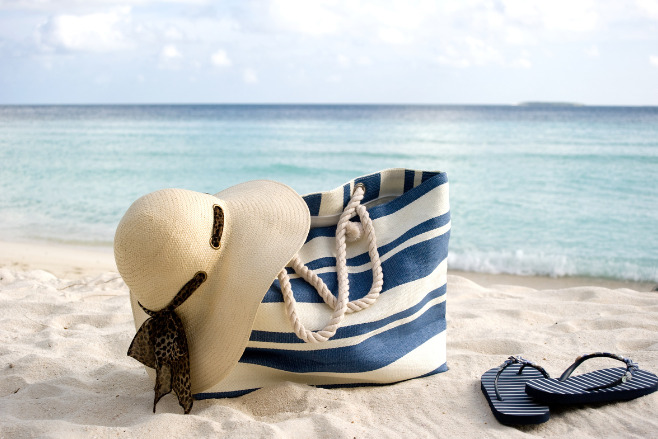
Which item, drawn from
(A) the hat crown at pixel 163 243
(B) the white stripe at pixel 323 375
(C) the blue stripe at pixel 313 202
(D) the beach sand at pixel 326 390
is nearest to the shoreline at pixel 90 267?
(D) the beach sand at pixel 326 390

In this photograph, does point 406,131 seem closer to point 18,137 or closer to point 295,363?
point 18,137

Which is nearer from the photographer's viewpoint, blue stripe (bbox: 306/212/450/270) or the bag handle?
the bag handle

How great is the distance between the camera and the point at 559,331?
262 centimetres

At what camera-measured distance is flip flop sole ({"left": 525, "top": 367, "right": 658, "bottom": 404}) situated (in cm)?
172

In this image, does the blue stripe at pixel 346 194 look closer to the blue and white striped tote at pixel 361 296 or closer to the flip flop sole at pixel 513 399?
the blue and white striped tote at pixel 361 296

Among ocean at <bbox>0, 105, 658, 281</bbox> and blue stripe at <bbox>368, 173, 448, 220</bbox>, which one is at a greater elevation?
blue stripe at <bbox>368, 173, 448, 220</bbox>

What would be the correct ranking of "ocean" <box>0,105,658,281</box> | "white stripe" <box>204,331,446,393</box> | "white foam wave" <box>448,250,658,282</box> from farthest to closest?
"ocean" <box>0,105,658,281</box>
"white foam wave" <box>448,250,658,282</box>
"white stripe" <box>204,331,446,393</box>

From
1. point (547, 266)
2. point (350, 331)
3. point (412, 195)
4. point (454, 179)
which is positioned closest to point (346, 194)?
point (412, 195)

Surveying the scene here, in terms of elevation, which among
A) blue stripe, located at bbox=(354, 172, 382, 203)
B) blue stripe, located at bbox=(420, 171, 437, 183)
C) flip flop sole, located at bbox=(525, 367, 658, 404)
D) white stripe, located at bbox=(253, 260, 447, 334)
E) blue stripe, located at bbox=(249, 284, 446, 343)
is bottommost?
flip flop sole, located at bbox=(525, 367, 658, 404)

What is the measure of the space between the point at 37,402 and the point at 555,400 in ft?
5.39

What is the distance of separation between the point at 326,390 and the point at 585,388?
2.65ft

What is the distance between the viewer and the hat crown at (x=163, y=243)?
162 centimetres

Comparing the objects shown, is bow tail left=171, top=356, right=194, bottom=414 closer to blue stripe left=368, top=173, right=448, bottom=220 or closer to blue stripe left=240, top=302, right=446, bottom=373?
blue stripe left=240, top=302, right=446, bottom=373

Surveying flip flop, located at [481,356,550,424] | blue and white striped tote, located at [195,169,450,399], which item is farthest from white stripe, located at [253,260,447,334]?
flip flop, located at [481,356,550,424]
